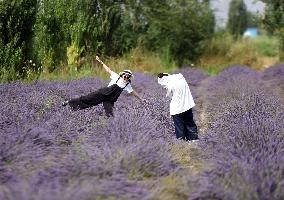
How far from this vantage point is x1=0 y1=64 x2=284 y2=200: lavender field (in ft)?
16.2

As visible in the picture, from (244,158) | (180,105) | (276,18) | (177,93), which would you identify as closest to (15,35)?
(177,93)

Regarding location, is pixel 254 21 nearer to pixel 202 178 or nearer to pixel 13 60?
pixel 13 60

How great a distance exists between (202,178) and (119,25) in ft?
53.9

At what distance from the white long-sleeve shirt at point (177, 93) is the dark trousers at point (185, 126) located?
0.11 metres

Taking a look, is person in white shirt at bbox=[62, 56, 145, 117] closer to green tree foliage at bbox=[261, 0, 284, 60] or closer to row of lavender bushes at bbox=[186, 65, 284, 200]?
row of lavender bushes at bbox=[186, 65, 284, 200]

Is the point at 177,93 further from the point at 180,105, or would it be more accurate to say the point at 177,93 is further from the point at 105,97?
the point at 105,97

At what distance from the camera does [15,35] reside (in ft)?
49.6

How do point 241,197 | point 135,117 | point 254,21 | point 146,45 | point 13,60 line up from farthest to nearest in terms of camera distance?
1. point 254,21
2. point 146,45
3. point 13,60
4. point 135,117
5. point 241,197

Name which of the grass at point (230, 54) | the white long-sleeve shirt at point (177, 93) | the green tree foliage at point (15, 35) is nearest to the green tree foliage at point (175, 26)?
the grass at point (230, 54)

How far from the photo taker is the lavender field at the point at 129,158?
4.95 metres

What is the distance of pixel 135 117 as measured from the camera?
25.9ft

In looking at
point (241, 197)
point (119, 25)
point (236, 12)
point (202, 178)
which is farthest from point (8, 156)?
point (236, 12)

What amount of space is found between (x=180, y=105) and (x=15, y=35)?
756cm

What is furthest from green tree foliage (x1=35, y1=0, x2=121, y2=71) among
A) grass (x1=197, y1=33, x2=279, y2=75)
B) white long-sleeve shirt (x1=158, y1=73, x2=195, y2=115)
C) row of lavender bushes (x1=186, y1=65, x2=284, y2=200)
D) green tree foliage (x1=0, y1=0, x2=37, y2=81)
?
grass (x1=197, y1=33, x2=279, y2=75)
